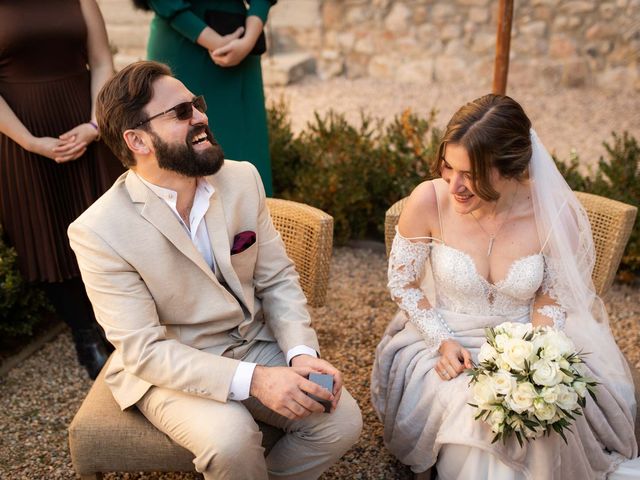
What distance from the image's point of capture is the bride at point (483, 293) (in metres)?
2.44

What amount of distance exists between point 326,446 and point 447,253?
845mm

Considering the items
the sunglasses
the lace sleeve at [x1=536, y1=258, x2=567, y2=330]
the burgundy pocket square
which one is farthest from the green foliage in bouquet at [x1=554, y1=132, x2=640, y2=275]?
the sunglasses

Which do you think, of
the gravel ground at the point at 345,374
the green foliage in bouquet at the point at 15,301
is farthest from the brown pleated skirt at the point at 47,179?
the gravel ground at the point at 345,374

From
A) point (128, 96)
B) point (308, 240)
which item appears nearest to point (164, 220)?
point (128, 96)

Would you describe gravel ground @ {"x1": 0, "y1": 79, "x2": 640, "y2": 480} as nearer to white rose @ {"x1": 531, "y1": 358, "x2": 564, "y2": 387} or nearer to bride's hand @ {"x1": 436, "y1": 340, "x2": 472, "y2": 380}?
bride's hand @ {"x1": 436, "y1": 340, "x2": 472, "y2": 380}

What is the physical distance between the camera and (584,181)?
15.3 ft

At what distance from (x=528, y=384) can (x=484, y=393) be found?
0.15 meters

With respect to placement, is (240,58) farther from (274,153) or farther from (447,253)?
(447,253)

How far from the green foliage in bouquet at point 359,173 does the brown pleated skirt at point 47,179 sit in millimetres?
1753

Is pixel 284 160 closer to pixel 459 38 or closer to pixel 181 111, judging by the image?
pixel 181 111

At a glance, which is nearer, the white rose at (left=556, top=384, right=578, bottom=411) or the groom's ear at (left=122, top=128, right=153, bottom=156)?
the white rose at (left=556, top=384, right=578, bottom=411)

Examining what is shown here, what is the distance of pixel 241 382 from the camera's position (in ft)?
Answer: 7.63

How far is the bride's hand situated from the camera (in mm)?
Answer: 2512

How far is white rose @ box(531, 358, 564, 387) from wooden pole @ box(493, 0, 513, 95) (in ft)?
6.87
